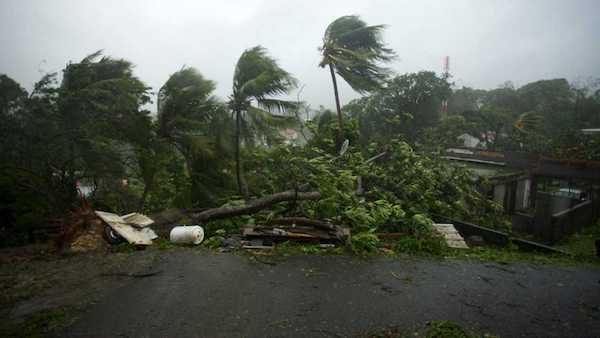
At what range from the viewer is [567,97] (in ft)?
76.1

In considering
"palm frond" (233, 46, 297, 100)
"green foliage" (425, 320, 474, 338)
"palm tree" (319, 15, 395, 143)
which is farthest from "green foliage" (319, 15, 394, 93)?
"green foliage" (425, 320, 474, 338)

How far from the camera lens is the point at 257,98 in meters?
7.80

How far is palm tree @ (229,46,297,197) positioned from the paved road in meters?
3.94

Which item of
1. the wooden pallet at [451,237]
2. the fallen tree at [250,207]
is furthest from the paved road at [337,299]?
the fallen tree at [250,207]

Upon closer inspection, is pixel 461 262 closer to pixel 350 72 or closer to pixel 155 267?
pixel 155 267

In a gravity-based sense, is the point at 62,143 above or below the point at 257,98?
below

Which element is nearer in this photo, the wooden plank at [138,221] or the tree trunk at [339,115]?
the wooden plank at [138,221]

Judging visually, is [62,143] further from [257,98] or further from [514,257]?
[514,257]

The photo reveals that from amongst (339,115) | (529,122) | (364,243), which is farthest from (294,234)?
(529,122)

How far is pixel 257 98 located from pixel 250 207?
3.06 m

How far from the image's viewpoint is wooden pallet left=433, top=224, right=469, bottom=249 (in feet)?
18.6

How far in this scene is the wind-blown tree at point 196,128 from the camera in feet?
27.1

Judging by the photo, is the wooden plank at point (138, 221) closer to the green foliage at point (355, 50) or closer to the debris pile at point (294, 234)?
the debris pile at point (294, 234)

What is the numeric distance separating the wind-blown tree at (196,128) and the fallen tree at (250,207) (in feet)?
6.69
